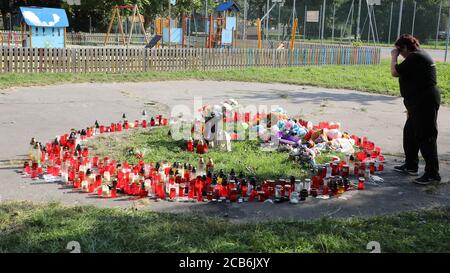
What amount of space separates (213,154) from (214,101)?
20.5ft

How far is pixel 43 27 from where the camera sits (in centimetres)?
2798

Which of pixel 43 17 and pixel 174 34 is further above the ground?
pixel 43 17

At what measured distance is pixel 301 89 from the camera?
679 inches

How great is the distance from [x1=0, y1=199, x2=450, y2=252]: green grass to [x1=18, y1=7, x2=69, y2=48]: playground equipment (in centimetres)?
2418

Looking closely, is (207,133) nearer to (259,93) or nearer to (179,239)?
(179,239)

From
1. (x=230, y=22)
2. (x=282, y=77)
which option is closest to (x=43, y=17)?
(x=230, y=22)

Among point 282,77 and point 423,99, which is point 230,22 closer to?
point 282,77

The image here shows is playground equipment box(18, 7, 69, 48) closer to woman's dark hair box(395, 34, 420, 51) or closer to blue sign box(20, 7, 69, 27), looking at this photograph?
blue sign box(20, 7, 69, 27)

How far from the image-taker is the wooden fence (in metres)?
17.7

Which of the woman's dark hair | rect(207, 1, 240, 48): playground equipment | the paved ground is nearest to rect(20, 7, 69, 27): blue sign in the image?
rect(207, 1, 240, 48): playground equipment

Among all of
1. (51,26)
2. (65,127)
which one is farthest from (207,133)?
(51,26)

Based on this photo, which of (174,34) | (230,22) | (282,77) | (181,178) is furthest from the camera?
(174,34)

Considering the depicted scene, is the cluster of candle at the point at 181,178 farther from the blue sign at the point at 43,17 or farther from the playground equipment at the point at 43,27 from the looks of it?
the playground equipment at the point at 43,27

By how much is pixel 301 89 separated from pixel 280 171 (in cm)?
1074
